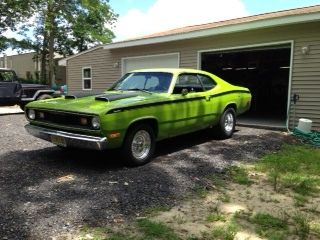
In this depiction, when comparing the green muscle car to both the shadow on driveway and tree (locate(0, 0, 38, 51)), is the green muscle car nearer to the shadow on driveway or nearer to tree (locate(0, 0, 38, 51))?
the shadow on driveway

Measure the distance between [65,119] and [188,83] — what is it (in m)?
2.80

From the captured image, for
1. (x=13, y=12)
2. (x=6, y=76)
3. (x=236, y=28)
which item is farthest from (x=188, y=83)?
(x=13, y=12)

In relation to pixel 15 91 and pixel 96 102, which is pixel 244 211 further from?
pixel 15 91

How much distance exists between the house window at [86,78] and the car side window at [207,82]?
10.5 metres

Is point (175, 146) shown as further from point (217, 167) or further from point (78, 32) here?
point (78, 32)

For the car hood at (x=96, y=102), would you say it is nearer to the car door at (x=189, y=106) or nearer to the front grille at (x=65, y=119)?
the front grille at (x=65, y=119)

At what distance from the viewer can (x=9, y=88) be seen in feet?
46.4

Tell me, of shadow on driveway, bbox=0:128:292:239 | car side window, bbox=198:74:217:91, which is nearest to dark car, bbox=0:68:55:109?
shadow on driveway, bbox=0:128:292:239

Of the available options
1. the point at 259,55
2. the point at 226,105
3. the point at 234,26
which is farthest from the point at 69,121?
the point at 259,55

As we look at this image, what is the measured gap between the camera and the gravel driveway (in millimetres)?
4113

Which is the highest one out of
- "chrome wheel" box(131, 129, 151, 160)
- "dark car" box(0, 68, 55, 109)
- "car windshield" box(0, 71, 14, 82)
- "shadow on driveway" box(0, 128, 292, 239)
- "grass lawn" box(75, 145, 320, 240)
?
"car windshield" box(0, 71, 14, 82)

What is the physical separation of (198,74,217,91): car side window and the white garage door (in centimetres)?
522

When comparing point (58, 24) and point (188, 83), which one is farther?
point (58, 24)

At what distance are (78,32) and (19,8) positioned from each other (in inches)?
270
